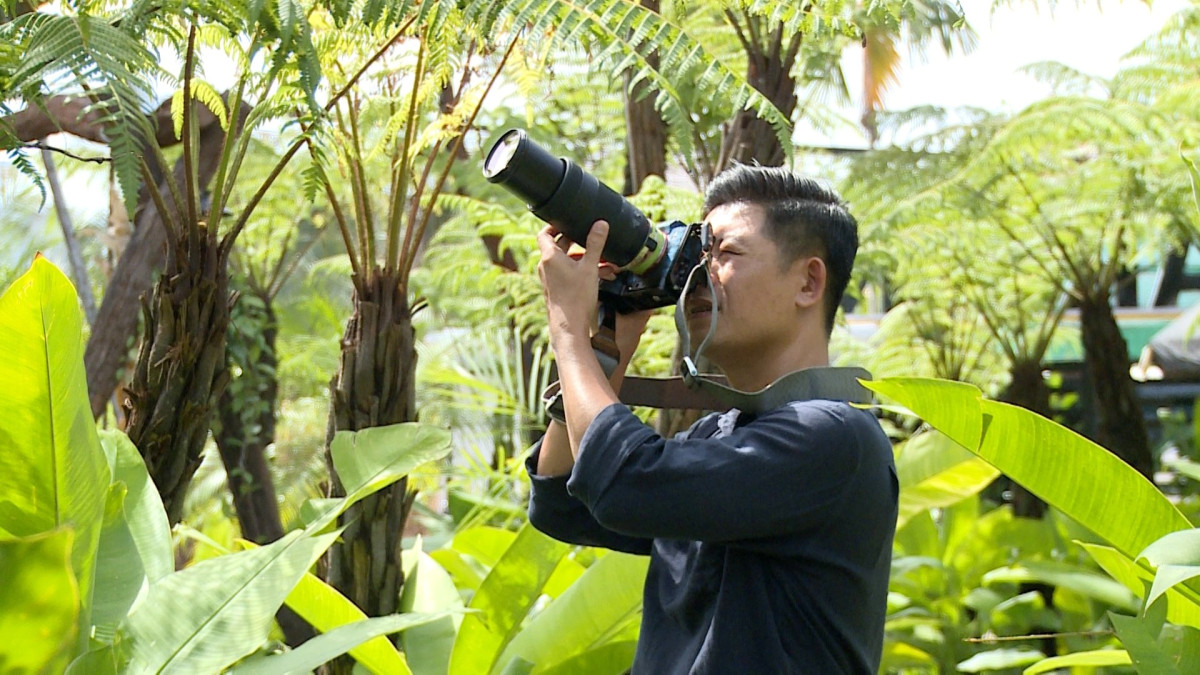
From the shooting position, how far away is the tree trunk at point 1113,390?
4992mm

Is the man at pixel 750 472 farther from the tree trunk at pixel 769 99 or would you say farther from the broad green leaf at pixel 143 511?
the tree trunk at pixel 769 99

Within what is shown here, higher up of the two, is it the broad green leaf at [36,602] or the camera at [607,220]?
the camera at [607,220]

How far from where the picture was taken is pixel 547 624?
2221mm

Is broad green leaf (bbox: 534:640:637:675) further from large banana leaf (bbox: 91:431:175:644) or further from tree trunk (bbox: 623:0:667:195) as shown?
tree trunk (bbox: 623:0:667:195)

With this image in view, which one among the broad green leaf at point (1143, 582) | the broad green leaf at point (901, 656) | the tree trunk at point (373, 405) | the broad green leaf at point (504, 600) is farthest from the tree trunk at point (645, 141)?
the broad green leaf at point (1143, 582)

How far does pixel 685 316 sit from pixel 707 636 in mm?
379

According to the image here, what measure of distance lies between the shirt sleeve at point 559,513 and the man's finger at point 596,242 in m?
0.31

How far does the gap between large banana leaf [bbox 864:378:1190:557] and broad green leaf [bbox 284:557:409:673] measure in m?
1.06

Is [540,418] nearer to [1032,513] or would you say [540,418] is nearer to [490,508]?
[490,508]

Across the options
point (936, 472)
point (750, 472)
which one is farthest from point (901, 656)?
point (750, 472)

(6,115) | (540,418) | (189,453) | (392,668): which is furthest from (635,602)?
(540,418)

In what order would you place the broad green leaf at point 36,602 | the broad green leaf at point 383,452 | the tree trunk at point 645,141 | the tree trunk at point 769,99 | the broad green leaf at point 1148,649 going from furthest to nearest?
the tree trunk at point 645,141 < the tree trunk at point 769,99 < the broad green leaf at point 383,452 < the broad green leaf at point 1148,649 < the broad green leaf at point 36,602

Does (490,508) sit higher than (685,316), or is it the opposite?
(685,316)

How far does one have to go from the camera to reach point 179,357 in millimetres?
1924
